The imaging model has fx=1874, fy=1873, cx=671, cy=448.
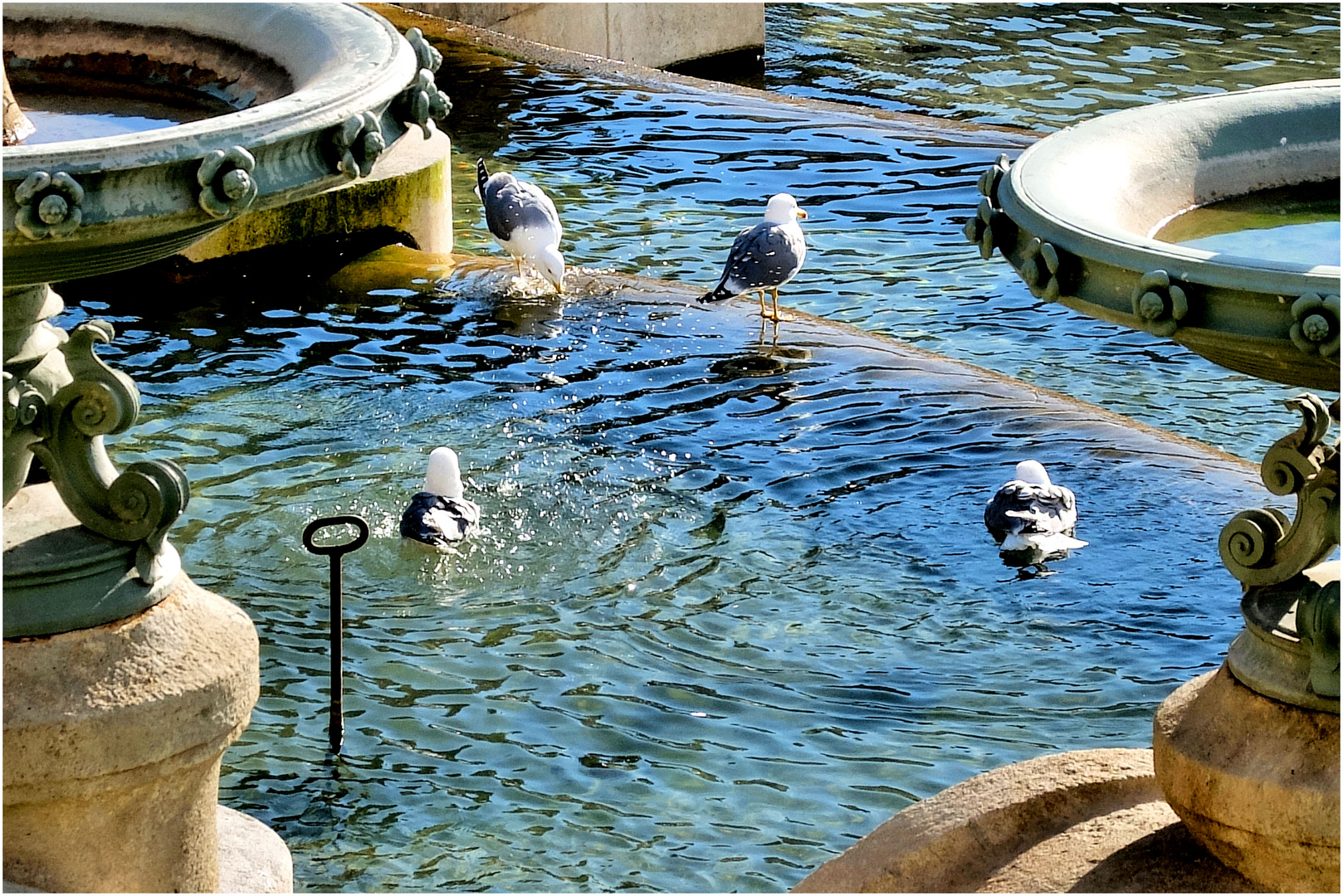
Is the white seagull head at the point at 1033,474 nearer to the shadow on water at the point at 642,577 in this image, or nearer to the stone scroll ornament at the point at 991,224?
the shadow on water at the point at 642,577

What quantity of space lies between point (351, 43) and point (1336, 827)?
230 centimetres

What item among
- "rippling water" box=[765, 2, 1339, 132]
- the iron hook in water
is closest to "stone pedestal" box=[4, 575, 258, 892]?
the iron hook in water

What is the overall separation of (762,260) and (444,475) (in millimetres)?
2717

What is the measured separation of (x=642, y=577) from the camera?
588cm

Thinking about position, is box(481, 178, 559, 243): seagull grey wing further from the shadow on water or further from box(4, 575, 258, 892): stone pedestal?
box(4, 575, 258, 892): stone pedestal

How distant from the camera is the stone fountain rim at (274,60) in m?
2.96

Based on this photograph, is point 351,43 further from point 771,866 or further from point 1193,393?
point 1193,393

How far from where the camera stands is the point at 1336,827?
9.78ft

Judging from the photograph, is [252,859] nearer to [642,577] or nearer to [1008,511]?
[642,577]

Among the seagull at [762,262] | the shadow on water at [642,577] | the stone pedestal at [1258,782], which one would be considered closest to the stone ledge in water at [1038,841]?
the stone pedestal at [1258,782]

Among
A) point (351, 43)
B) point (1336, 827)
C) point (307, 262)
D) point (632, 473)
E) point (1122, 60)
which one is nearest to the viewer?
point (1336, 827)

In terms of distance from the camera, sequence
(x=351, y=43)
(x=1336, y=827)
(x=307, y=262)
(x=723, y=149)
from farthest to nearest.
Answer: (x=723, y=149)
(x=307, y=262)
(x=351, y=43)
(x=1336, y=827)

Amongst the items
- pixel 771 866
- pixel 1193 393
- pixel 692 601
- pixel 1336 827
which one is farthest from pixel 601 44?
pixel 1336 827

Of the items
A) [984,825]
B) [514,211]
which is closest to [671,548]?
[984,825]
